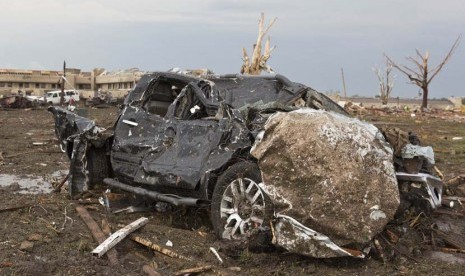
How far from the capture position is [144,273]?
4930mm

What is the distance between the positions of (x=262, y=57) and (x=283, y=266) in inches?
613

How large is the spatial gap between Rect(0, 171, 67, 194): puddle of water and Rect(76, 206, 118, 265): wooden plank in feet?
6.42

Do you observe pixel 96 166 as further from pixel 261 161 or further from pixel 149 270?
pixel 261 161

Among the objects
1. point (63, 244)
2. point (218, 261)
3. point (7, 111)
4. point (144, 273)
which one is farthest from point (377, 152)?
point (7, 111)

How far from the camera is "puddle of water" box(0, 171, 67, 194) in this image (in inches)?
345

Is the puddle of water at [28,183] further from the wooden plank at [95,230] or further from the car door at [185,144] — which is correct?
the car door at [185,144]

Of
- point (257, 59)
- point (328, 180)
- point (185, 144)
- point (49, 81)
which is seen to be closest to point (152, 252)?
point (185, 144)

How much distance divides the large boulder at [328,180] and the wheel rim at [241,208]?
0.31m

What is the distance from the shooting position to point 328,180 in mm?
4949

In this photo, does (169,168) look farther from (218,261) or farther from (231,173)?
(218,261)

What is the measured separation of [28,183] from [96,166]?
2.12 metres

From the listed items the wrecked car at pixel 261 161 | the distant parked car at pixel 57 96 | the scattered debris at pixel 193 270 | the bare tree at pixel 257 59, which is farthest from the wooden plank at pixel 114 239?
the distant parked car at pixel 57 96

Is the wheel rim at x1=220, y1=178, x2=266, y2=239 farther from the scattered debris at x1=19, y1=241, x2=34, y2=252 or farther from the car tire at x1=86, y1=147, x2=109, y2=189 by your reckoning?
the car tire at x1=86, y1=147, x2=109, y2=189

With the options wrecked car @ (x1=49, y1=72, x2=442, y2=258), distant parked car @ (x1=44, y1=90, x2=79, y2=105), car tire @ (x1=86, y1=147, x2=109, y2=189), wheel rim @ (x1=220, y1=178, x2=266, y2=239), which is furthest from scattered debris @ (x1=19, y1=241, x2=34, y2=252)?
distant parked car @ (x1=44, y1=90, x2=79, y2=105)
